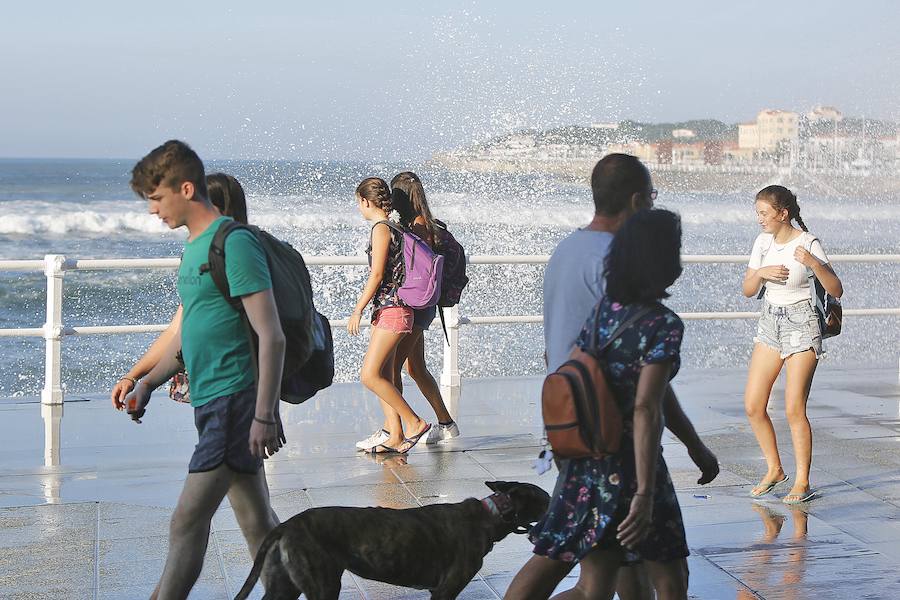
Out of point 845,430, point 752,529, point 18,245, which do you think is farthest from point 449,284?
point 18,245

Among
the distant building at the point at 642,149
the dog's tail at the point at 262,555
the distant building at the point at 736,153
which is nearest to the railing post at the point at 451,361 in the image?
the dog's tail at the point at 262,555

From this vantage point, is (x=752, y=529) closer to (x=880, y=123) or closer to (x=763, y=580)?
(x=763, y=580)

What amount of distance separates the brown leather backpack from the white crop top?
10.9ft

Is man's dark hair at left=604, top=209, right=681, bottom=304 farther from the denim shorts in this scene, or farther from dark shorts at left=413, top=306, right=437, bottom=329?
dark shorts at left=413, top=306, right=437, bottom=329

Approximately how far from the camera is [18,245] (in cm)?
4397

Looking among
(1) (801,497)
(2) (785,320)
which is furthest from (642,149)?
(1) (801,497)

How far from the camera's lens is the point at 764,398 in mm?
6805

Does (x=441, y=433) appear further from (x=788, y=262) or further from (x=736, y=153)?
(x=736, y=153)

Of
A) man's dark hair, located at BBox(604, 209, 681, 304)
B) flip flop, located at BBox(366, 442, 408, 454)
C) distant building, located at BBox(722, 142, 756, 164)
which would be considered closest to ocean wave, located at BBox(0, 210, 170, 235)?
distant building, located at BBox(722, 142, 756, 164)

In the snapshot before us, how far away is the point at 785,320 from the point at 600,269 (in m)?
3.18

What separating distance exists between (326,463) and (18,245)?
3904 cm

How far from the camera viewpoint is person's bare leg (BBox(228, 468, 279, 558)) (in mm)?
4227

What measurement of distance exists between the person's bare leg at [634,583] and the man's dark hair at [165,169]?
182cm

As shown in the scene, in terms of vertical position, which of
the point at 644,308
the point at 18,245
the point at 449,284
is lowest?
the point at 18,245
